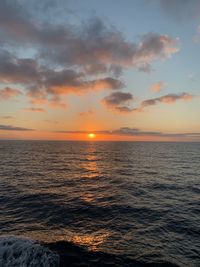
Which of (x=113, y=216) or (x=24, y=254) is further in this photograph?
(x=113, y=216)

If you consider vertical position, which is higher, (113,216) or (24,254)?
(24,254)

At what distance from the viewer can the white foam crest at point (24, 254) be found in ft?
38.8

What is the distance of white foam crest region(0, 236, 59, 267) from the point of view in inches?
465

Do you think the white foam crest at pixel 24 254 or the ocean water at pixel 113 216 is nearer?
the white foam crest at pixel 24 254

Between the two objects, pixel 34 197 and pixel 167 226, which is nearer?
pixel 167 226

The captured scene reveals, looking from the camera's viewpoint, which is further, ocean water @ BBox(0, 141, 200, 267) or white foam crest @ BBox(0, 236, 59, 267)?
ocean water @ BBox(0, 141, 200, 267)

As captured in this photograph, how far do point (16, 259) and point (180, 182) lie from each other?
30.1 m

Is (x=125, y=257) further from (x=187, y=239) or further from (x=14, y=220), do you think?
(x=14, y=220)

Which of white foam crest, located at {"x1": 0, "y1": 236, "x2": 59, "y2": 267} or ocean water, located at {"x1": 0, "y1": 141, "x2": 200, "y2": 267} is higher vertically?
white foam crest, located at {"x1": 0, "y1": 236, "x2": 59, "y2": 267}

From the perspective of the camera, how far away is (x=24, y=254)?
487 inches

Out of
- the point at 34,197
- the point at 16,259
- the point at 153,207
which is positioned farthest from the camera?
the point at 34,197

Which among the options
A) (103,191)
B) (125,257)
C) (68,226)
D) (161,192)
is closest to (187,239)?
(125,257)

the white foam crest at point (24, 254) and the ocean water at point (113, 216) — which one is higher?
the white foam crest at point (24, 254)

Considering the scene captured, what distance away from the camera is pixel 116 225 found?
18172mm
